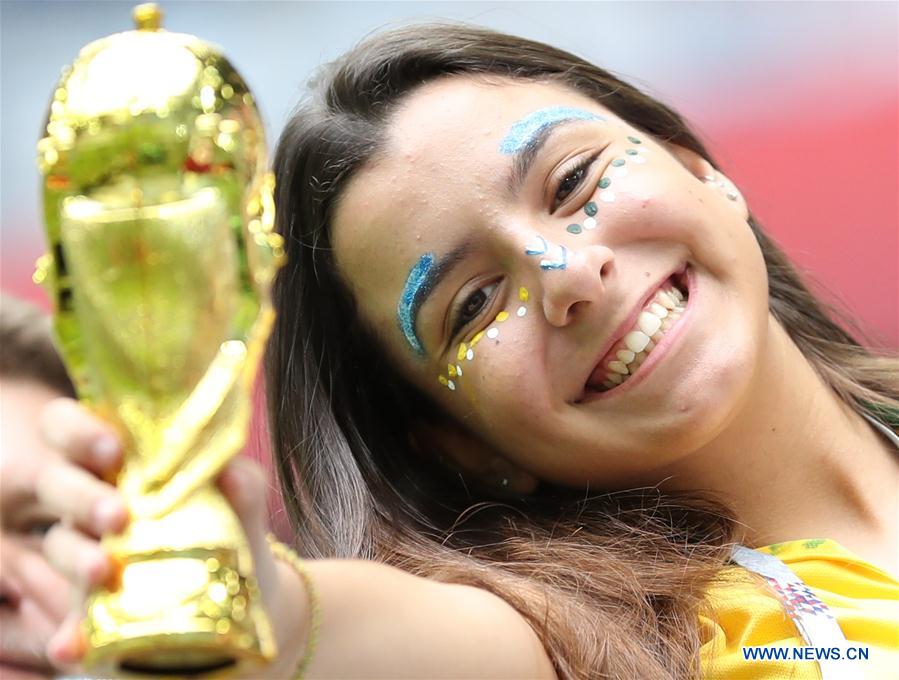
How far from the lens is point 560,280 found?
0.92 m

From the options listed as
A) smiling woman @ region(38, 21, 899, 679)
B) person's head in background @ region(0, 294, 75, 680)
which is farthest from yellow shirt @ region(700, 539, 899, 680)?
person's head in background @ region(0, 294, 75, 680)

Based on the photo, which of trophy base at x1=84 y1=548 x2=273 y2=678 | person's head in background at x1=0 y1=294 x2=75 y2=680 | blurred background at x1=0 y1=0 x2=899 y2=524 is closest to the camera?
trophy base at x1=84 y1=548 x2=273 y2=678

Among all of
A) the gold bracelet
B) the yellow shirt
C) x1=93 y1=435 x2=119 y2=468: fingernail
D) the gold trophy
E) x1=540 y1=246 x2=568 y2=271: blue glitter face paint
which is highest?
the gold trophy

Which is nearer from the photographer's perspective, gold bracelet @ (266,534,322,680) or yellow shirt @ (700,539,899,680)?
gold bracelet @ (266,534,322,680)

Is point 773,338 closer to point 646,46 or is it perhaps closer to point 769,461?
point 769,461

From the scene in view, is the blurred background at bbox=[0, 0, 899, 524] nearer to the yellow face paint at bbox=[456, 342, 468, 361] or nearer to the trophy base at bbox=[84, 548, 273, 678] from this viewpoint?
the yellow face paint at bbox=[456, 342, 468, 361]

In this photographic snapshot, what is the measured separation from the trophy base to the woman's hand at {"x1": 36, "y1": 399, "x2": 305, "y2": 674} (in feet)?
0.07

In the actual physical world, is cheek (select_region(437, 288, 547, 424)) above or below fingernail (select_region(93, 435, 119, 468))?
below

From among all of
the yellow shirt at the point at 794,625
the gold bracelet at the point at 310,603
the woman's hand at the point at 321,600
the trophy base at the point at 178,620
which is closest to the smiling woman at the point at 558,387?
the yellow shirt at the point at 794,625

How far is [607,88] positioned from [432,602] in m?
0.72

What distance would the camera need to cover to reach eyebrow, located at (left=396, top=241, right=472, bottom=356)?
0.99m

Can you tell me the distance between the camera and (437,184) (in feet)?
3.25

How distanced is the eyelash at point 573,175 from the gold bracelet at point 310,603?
492 mm

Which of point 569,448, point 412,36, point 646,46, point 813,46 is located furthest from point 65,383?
point 813,46
